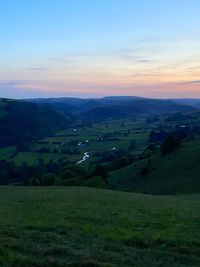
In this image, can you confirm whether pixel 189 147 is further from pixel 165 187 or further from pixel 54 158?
pixel 54 158

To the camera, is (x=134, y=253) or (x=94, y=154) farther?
(x=94, y=154)

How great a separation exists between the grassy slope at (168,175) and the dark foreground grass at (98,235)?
43.4 meters

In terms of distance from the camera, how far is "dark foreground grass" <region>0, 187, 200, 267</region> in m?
13.7

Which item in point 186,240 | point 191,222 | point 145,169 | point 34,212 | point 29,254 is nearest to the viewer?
point 29,254

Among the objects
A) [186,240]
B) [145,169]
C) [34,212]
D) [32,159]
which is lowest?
[32,159]

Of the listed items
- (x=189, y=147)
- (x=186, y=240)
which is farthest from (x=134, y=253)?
(x=189, y=147)

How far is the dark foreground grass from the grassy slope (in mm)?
43392

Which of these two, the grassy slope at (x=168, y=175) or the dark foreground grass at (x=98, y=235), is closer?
the dark foreground grass at (x=98, y=235)

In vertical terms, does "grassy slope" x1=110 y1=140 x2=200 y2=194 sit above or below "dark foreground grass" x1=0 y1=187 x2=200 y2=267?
below

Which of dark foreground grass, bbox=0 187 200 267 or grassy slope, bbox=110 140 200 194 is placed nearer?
dark foreground grass, bbox=0 187 200 267

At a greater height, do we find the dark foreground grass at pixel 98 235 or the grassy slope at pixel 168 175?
the dark foreground grass at pixel 98 235

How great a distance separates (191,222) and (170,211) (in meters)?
5.54

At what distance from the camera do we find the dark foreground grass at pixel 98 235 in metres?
13.7

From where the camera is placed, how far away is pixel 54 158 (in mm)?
180625
